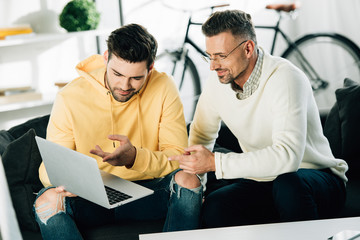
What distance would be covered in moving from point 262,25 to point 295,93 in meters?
2.47

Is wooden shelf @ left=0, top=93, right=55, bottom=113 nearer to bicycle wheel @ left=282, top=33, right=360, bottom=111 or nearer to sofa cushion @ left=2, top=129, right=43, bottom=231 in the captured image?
sofa cushion @ left=2, top=129, right=43, bottom=231

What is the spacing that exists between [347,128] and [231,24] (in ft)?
2.64

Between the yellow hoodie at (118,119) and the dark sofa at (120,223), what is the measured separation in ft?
0.32

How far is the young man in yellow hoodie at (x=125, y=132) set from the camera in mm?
1854

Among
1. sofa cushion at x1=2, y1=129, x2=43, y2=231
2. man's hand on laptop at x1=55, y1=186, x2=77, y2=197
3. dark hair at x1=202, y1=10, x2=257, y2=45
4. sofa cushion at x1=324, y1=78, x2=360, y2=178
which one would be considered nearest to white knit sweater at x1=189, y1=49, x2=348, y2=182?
dark hair at x1=202, y1=10, x2=257, y2=45

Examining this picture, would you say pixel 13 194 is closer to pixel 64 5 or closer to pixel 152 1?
pixel 64 5

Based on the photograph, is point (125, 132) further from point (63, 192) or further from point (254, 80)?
point (254, 80)

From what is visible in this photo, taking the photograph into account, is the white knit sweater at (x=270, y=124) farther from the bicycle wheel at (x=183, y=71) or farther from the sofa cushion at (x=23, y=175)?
the bicycle wheel at (x=183, y=71)

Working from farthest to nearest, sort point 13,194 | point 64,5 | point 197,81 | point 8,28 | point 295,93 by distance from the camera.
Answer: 1. point 197,81
2. point 64,5
3. point 8,28
4. point 13,194
5. point 295,93

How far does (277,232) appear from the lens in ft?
4.75

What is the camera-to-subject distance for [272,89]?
1920mm

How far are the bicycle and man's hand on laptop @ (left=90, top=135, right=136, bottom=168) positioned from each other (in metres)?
2.08

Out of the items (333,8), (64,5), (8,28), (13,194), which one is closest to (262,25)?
(333,8)

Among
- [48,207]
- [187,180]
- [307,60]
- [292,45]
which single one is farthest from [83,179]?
[307,60]
